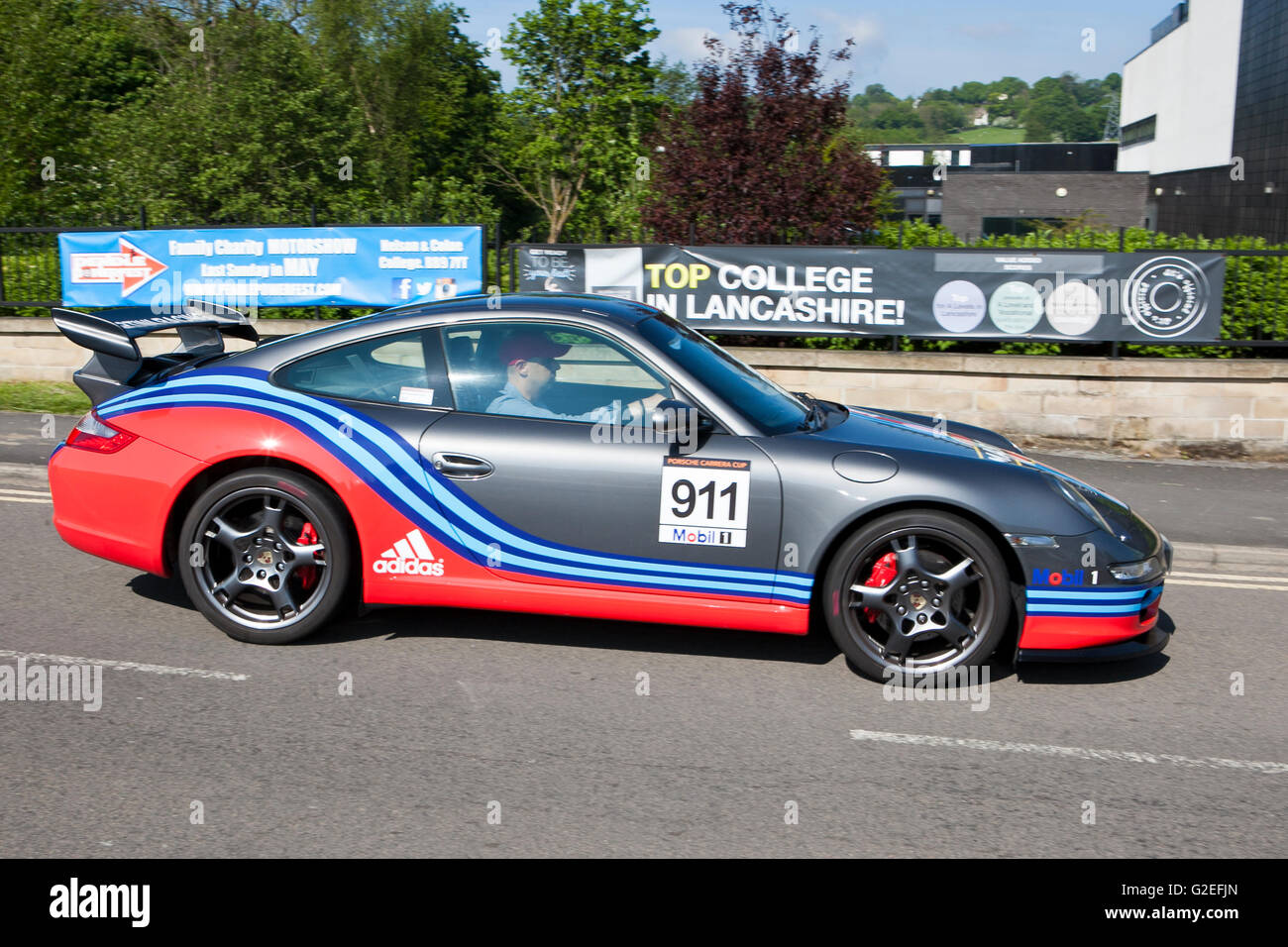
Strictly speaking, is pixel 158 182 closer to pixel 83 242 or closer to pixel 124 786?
pixel 83 242

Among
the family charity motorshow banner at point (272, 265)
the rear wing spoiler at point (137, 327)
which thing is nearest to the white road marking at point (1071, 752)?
the rear wing spoiler at point (137, 327)

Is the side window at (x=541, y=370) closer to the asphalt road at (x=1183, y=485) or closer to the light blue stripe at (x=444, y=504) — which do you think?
the light blue stripe at (x=444, y=504)

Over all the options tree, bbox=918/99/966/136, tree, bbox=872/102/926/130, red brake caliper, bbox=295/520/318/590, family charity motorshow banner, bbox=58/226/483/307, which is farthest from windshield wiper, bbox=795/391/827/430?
tree, bbox=918/99/966/136

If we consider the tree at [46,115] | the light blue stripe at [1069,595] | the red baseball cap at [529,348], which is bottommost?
the light blue stripe at [1069,595]

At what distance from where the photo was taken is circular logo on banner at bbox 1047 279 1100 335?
11.6 metres

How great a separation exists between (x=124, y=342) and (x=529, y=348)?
2215 mm

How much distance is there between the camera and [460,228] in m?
13.1

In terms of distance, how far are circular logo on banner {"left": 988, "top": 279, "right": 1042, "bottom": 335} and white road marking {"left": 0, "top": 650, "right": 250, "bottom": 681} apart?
896 cm

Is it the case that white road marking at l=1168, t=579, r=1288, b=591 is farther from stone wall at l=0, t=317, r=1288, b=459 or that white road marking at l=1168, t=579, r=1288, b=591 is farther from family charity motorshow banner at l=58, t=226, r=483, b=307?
family charity motorshow banner at l=58, t=226, r=483, b=307

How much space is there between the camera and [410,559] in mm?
5320

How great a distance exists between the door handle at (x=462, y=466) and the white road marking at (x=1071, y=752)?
6.49 ft

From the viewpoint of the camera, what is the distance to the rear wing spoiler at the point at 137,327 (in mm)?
5992

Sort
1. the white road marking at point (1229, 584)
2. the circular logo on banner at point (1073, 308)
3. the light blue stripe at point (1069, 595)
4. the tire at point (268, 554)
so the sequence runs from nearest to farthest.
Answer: the light blue stripe at point (1069, 595)
the tire at point (268, 554)
the white road marking at point (1229, 584)
the circular logo on banner at point (1073, 308)

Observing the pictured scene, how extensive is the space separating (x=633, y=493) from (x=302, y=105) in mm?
30221
